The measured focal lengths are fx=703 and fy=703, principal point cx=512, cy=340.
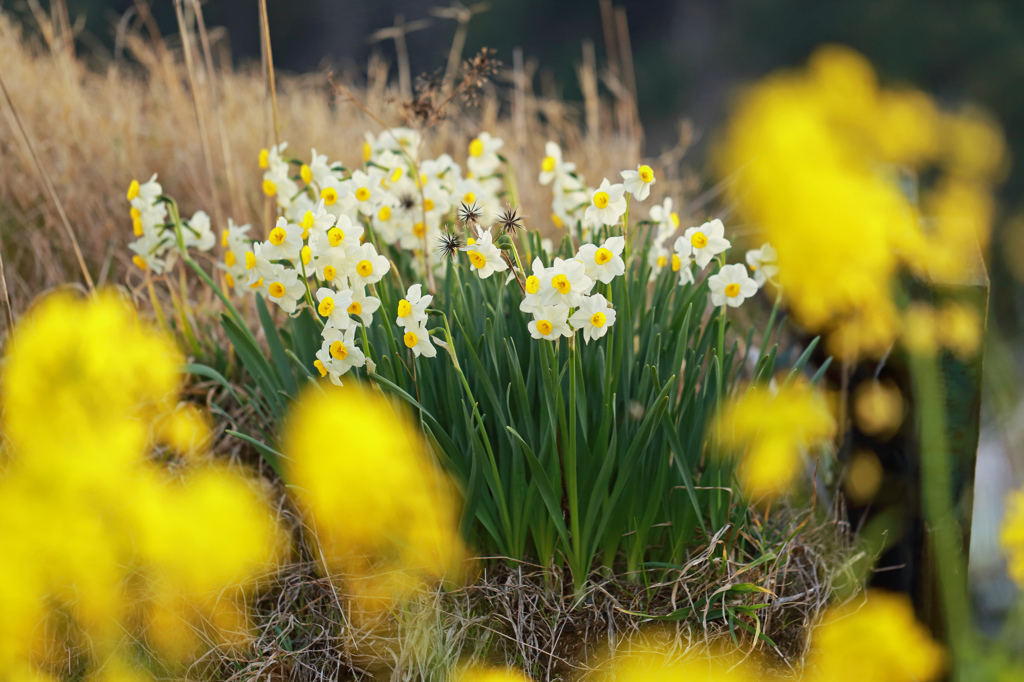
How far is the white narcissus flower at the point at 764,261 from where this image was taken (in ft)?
5.17

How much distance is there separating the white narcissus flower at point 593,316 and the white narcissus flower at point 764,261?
549 millimetres

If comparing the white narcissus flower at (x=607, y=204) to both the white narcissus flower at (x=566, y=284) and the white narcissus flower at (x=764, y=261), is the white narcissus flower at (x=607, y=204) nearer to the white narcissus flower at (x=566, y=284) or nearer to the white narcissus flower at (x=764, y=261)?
the white narcissus flower at (x=566, y=284)

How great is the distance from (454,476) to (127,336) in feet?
3.61

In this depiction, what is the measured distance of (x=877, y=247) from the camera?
1.89 metres

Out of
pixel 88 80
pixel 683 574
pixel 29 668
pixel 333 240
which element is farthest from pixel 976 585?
pixel 88 80

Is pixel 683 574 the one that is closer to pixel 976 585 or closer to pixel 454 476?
pixel 454 476

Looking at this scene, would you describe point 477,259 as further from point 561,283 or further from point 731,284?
point 731,284

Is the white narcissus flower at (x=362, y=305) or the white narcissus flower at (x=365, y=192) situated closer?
the white narcissus flower at (x=362, y=305)

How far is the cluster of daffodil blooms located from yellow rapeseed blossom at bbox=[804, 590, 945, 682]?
750 millimetres

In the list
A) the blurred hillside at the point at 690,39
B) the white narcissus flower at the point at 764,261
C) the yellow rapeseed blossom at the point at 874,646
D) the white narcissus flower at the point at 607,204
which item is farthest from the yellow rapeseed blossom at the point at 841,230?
the blurred hillside at the point at 690,39

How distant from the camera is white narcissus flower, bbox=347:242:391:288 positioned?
4.37 feet

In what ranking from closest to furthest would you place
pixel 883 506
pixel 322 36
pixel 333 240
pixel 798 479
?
pixel 333 240
pixel 883 506
pixel 798 479
pixel 322 36

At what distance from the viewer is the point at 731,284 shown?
4.78ft

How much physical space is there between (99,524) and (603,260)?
1273mm
